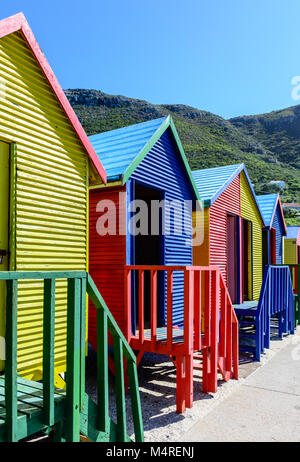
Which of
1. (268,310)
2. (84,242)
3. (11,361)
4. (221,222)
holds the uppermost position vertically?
(221,222)

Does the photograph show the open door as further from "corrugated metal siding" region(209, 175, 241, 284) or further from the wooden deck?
"corrugated metal siding" region(209, 175, 241, 284)

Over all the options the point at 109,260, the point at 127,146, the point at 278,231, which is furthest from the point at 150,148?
the point at 278,231

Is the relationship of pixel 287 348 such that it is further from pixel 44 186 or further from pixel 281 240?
pixel 281 240

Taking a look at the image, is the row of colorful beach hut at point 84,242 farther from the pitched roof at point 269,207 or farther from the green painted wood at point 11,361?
the pitched roof at point 269,207

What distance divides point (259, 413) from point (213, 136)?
308 feet

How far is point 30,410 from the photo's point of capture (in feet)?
9.32

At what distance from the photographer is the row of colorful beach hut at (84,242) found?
3.45m

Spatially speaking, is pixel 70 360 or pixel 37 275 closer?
pixel 37 275

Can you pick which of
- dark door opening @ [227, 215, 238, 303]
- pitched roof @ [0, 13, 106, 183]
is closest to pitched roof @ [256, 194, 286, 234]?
dark door opening @ [227, 215, 238, 303]

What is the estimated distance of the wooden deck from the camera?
2697 millimetres

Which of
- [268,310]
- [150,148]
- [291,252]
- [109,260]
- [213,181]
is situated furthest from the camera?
[291,252]

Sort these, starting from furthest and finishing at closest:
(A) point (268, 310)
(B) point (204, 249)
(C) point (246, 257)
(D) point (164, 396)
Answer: (C) point (246, 257) → (B) point (204, 249) → (A) point (268, 310) → (D) point (164, 396)

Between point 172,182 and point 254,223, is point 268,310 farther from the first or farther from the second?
point 254,223
